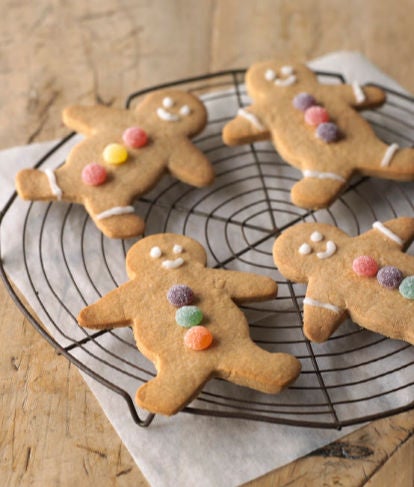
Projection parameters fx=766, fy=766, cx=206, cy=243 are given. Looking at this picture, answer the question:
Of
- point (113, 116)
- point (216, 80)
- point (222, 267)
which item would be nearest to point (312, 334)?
point (222, 267)

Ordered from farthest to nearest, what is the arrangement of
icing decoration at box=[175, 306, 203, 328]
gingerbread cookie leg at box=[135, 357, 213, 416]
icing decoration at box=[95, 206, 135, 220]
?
icing decoration at box=[95, 206, 135, 220] → icing decoration at box=[175, 306, 203, 328] → gingerbread cookie leg at box=[135, 357, 213, 416]

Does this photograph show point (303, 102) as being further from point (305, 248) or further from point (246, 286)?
point (246, 286)

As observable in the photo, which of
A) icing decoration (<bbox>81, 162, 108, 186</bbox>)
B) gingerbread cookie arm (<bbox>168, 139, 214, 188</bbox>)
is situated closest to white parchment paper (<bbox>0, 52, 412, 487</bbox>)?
icing decoration (<bbox>81, 162, 108, 186</bbox>)

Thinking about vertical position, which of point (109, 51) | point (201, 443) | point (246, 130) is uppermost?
point (246, 130)

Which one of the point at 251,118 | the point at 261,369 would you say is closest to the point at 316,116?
the point at 251,118

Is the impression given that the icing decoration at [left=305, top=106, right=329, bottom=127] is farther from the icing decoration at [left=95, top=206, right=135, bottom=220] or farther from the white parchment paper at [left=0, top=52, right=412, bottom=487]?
the white parchment paper at [left=0, top=52, right=412, bottom=487]

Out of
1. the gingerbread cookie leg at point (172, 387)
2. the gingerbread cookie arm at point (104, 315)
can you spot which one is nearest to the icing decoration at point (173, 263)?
the gingerbread cookie arm at point (104, 315)

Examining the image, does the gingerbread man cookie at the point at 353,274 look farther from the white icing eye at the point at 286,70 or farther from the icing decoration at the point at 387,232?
the white icing eye at the point at 286,70

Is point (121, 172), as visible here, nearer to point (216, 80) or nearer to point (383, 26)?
point (216, 80)
